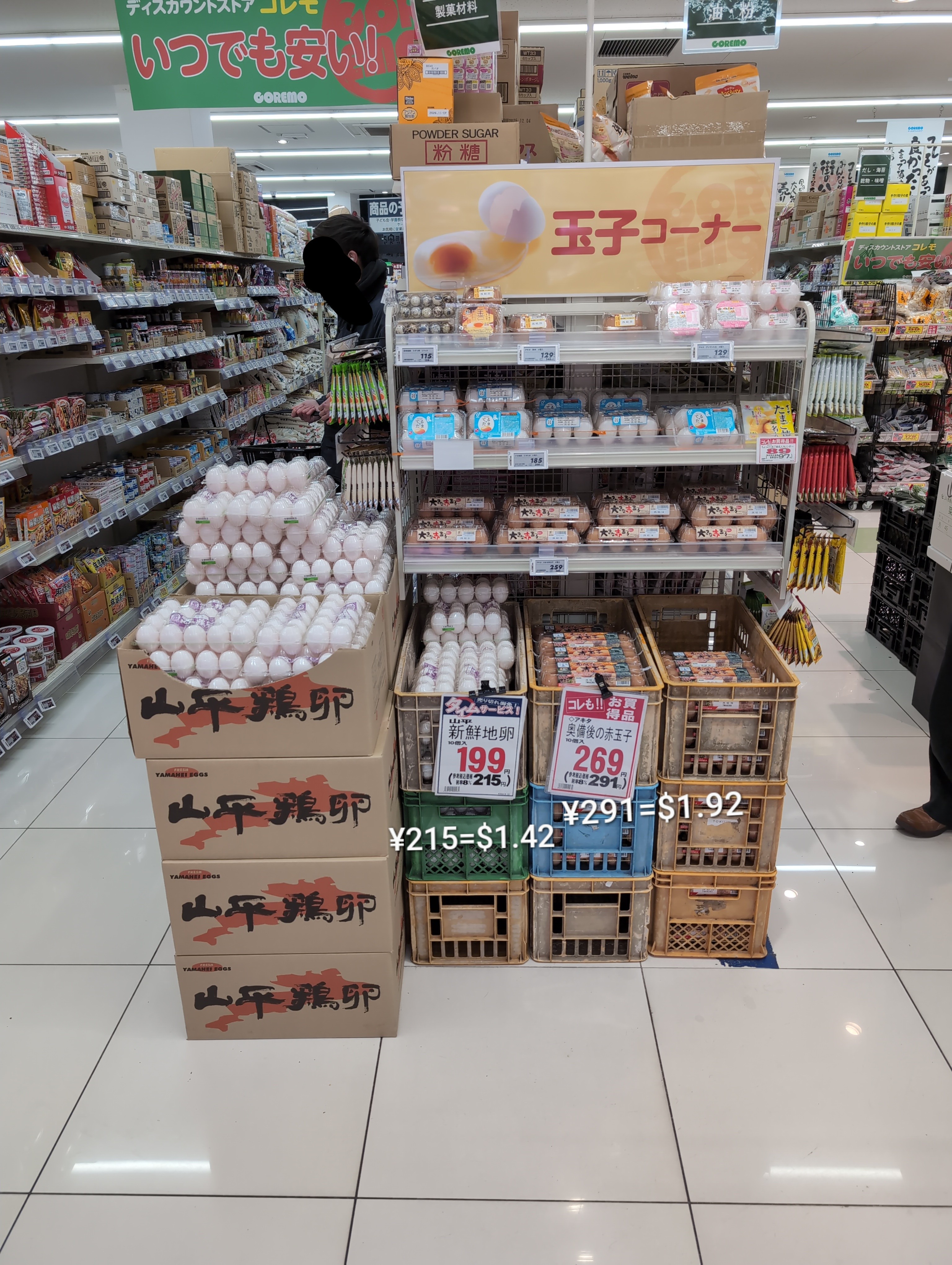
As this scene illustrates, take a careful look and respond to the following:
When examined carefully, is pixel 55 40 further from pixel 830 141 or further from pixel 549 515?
pixel 830 141

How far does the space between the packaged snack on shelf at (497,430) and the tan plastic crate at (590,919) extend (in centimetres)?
127

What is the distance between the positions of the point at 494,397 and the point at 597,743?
1061 mm

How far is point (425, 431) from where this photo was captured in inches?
94.9

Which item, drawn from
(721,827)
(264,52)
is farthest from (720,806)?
(264,52)

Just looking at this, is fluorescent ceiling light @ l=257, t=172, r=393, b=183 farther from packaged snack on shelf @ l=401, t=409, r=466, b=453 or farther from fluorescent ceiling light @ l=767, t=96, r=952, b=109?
packaged snack on shelf @ l=401, t=409, r=466, b=453

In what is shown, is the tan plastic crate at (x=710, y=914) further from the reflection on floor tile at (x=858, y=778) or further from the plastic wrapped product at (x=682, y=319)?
the plastic wrapped product at (x=682, y=319)

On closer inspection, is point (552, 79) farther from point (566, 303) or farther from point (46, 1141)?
point (46, 1141)

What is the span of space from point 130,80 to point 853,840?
4.55 meters

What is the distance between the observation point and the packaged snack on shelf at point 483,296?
254cm

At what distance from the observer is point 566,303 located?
110 inches

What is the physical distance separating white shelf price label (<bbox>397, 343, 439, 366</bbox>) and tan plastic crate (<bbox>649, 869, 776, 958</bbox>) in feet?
5.26

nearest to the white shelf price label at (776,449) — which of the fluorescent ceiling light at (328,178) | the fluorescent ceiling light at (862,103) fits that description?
the fluorescent ceiling light at (862,103)

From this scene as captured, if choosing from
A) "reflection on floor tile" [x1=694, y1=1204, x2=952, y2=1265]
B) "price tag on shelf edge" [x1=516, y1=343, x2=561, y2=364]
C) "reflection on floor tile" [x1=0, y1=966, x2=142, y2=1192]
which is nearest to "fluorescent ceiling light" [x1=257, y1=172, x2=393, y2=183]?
"price tag on shelf edge" [x1=516, y1=343, x2=561, y2=364]

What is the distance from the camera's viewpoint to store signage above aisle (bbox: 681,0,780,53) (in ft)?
9.63
